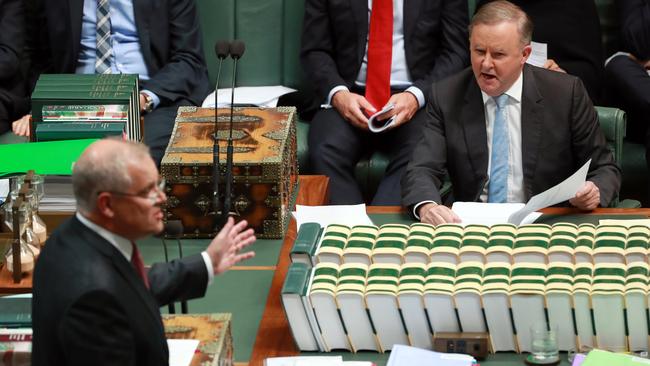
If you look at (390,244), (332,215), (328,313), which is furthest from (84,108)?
(328,313)

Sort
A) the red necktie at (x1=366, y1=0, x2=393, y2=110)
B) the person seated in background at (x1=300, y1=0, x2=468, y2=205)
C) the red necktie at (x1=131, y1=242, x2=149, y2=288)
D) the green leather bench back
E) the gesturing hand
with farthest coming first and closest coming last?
the green leather bench back → the red necktie at (x1=366, y1=0, x2=393, y2=110) → the person seated in background at (x1=300, y1=0, x2=468, y2=205) → the gesturing hand → the red necktie at (x1=131, y1=242, x2=149, y2=288)

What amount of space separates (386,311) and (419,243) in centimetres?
28

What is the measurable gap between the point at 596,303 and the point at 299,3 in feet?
10.2

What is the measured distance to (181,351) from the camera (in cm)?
237

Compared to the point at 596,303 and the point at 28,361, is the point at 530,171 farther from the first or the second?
the point at 28,361

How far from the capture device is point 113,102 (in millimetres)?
3879

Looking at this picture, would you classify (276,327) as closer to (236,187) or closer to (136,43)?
(236,187)

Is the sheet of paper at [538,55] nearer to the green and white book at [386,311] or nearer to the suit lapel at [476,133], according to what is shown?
the suit lapel at [476,133]

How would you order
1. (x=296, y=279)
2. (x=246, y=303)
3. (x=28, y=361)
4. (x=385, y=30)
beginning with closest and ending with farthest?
1. (x=28, y=361)
2. (x=296, y=279)
3. (x=246, y=303)
4. (x=385, y=30)

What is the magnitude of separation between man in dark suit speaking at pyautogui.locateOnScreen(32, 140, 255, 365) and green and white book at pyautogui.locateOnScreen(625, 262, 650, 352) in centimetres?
107

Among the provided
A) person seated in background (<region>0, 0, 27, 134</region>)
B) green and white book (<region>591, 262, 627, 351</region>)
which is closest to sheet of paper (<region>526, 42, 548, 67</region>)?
person seated in background (<region>0, 0, 27, 134</region>)

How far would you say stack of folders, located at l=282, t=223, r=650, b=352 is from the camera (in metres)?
2.60

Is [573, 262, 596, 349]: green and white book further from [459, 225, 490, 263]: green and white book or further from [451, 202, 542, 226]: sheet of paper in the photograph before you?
[451, 202, 542, 226]: sheet of paper

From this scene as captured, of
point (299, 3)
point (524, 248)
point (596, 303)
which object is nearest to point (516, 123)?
point (524, 248)
